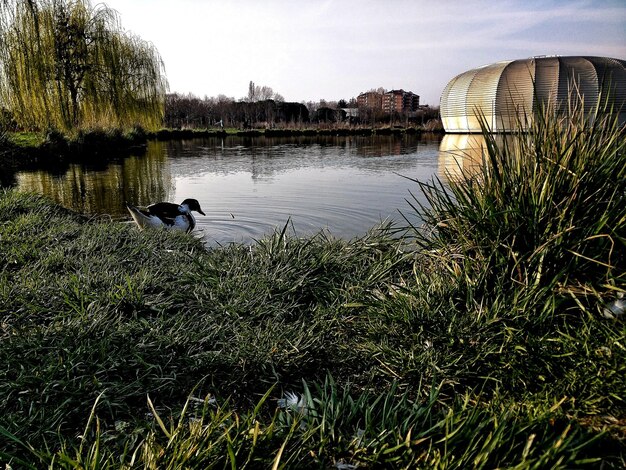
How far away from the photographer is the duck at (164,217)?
5116mm

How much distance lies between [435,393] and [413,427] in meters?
0.19

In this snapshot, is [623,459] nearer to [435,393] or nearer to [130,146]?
[435,393]

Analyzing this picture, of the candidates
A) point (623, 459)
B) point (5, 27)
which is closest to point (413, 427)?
point (623, 459)

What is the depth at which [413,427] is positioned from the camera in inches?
59.7

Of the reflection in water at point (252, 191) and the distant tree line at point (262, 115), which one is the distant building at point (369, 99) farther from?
the reflection in water at point (252, 191)

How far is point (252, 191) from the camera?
352 inches

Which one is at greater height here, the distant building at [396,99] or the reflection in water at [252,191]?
the distant building at [396,99]

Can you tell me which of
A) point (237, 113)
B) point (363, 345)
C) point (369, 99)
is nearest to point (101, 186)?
point (363, 345)

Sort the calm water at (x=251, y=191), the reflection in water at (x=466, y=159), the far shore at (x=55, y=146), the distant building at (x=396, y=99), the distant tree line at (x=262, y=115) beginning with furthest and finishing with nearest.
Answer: the distant building at (x=396, y=99), the distant tree line at (x=262, y=115), the far shore at (x=55, y=146), the calm water at (x=251, y=191), the reflection in water at (x=466, y=159)

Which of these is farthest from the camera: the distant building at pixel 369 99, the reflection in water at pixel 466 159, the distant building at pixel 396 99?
the distant building at pixel 396 99

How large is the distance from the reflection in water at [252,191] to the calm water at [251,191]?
0.01 meters

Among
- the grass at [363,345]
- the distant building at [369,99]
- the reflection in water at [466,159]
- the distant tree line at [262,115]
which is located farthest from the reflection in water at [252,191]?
the distant building at [369,99]

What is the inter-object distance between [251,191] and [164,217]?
12.2ft

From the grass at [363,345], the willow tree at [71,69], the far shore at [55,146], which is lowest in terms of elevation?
the grass at [363,345]
